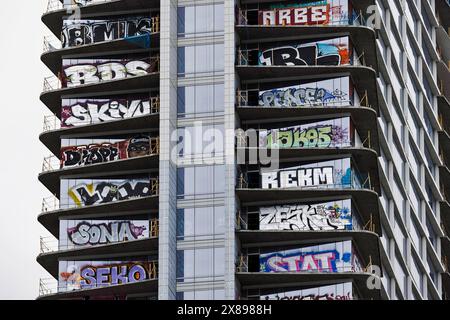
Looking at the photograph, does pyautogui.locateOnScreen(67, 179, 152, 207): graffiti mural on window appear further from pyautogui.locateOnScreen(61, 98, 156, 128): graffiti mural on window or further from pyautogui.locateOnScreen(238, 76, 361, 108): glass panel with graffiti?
pyautogui.locateOnScreen(238, 76, 361, 108): glass panel with graffiti

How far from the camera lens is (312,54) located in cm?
13725

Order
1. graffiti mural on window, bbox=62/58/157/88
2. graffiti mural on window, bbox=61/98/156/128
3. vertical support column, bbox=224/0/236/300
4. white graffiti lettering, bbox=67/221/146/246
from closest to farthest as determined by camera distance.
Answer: vertical support column, bbox=224/0/236/300
white graffiti lettering, bbox=67/221/146/246
graffiti mural on window, bbox=61/98/156/128
graffiti mural on window, bbox=62/58/157/88

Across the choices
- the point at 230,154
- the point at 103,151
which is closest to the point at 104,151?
the point at 103,151

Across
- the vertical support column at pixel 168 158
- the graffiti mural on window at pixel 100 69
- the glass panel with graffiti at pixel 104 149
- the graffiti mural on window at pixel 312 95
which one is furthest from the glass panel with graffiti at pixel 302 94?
the graffiti mural on window at pixel 100 69

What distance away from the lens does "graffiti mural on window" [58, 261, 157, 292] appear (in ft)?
440

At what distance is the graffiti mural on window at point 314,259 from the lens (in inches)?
5157

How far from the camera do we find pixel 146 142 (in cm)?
13825

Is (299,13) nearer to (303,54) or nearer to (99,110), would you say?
(303,54)

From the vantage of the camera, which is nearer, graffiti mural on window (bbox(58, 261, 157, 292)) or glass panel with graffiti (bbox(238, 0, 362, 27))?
graffiti mural on window (bbox(58, 261, 157, 292))

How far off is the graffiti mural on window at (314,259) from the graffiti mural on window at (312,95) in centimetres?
1158

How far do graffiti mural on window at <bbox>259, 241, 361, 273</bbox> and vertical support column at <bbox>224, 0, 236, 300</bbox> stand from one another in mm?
3240

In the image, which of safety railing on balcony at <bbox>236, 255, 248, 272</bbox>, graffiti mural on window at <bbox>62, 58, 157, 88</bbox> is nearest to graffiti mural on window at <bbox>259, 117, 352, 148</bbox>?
safety railing on balcony at <bbox>236, 255, 248, 272</bbox>
